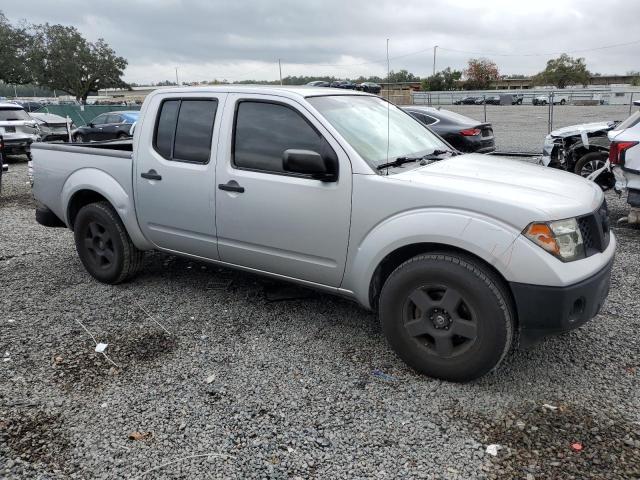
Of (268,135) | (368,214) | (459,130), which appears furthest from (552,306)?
(459,130)

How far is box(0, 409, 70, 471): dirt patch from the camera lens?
2.75 metres

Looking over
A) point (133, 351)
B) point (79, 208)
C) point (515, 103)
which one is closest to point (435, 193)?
point (133, 351)

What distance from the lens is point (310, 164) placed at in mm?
3420

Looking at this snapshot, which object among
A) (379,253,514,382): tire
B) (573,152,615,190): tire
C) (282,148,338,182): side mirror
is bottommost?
→ (379,253,514,382): tire

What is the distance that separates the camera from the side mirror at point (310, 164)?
340cm

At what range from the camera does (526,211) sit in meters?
2.93

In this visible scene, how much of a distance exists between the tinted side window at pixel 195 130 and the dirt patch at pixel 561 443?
2796 mm

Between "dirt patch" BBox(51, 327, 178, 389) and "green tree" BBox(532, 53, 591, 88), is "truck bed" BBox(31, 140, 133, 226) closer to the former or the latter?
"dirt patch" BBox(51, 327, 178, 389)

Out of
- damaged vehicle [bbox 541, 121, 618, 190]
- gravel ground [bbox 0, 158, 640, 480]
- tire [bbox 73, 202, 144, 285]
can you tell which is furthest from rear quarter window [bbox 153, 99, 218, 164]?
damaged vehicle [bbox 541, 121, 618, 190]

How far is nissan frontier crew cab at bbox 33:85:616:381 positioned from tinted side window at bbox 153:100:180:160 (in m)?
0.01

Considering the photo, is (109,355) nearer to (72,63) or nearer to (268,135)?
(268,135)

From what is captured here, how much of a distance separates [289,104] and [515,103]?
54.6 meters

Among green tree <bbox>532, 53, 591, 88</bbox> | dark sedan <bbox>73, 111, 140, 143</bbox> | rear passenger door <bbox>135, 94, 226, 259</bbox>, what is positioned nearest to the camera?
rear passenger door <bbox>135, 94, 226, 259</bbox>

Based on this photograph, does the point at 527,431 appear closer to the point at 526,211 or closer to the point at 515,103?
the point at 526,211
